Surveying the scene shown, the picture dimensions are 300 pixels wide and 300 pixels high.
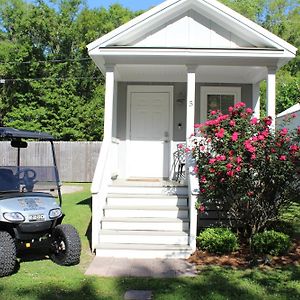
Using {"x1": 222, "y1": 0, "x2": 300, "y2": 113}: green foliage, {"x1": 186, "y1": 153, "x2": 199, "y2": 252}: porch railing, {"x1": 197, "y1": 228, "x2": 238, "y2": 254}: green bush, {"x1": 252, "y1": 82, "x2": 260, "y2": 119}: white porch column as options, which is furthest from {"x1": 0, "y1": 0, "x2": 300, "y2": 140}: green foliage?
{"x1": 197, "y1": 228, "x2": 238, "y2": 254}: green bush

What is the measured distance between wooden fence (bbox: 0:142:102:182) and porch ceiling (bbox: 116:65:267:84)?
30.6 ft

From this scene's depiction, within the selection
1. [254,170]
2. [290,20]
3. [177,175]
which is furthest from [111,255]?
[290,20]

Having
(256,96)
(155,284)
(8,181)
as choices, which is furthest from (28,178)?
(256,96)

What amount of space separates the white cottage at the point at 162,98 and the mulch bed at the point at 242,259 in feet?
0.90

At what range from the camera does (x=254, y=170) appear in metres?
7.28

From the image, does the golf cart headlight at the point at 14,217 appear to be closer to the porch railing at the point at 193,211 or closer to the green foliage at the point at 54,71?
the porch railing at the point at 193,211

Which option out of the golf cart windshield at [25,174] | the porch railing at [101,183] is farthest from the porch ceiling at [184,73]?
the golf cart windshield at [25,174]

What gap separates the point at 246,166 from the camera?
718cm

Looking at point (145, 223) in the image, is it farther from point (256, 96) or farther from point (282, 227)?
point (256, 96)

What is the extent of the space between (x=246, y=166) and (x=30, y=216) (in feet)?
11.3

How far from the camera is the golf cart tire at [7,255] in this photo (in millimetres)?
5626

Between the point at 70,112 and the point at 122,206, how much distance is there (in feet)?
63.3

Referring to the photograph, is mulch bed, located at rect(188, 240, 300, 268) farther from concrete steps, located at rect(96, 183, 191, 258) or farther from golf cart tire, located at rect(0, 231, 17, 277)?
golf cart tire, located at rect(0, 231, 17, 277)

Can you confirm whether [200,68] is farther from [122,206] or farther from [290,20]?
[290,20]
